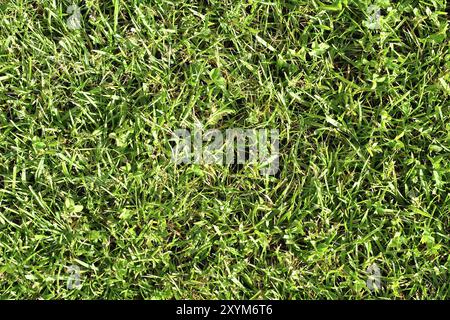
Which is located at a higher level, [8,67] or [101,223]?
[8,67]

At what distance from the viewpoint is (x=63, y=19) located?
2.21m

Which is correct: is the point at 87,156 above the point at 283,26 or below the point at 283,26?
below

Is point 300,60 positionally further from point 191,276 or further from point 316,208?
point 191,276

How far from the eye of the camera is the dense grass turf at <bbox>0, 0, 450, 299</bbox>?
2168 millimetres

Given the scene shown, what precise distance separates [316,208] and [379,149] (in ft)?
1.05

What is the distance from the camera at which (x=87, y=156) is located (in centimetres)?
219

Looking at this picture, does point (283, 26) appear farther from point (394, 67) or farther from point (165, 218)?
point (165, 218)

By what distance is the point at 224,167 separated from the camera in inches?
86.1

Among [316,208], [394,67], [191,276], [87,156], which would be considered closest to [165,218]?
[191,276]

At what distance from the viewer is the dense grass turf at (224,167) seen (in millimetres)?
2168

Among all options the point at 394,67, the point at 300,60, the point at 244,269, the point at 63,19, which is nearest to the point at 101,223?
the point at 244,269
